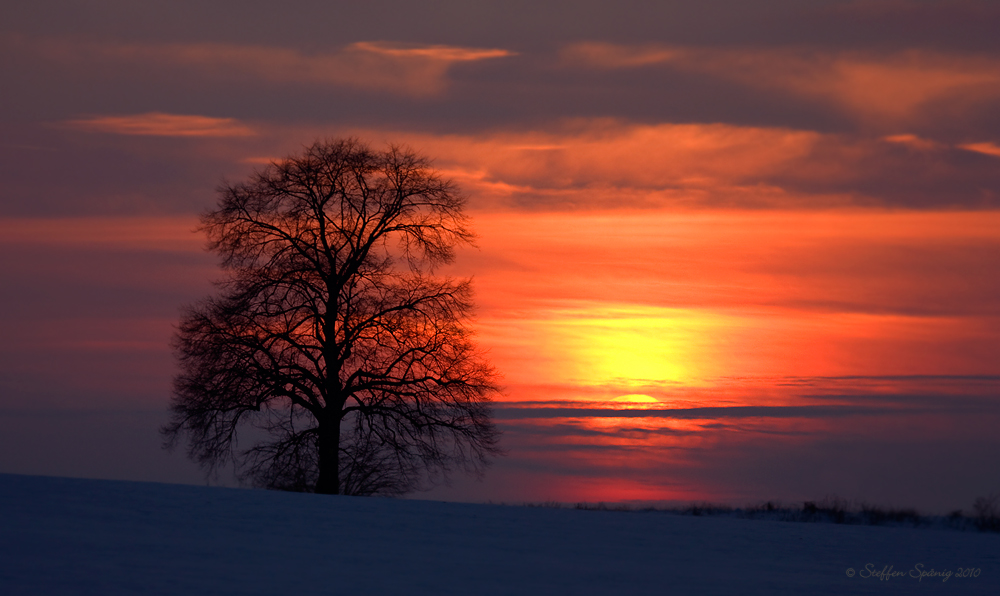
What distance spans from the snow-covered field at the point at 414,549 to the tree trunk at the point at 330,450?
21.8ft

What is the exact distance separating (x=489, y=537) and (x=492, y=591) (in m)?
3.67

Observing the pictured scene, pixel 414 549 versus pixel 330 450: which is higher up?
pixel 330 450

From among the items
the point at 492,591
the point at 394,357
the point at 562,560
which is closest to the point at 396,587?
the point at 492,591

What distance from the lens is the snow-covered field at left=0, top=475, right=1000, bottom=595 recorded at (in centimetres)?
1046

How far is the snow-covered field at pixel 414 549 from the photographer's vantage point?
34.3 feet

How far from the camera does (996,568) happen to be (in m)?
13.9

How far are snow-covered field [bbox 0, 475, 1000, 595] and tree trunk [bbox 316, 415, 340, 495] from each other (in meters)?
6.65

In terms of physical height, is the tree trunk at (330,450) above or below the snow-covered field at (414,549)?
above

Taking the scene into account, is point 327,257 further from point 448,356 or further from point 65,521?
point 65,521

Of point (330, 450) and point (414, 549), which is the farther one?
point (330, 450)

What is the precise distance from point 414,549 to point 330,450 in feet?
36.1

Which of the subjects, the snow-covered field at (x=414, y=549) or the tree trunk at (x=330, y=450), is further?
the tree trunk at (x=330, y=450)

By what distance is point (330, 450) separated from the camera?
76.7 feet

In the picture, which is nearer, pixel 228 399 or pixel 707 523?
pixel 707 523
